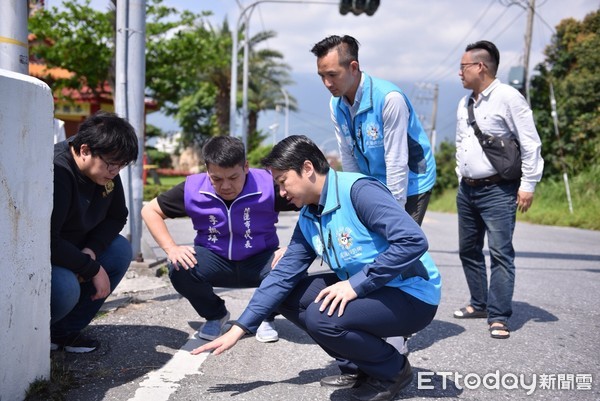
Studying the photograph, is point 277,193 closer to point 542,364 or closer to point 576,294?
point 542,364

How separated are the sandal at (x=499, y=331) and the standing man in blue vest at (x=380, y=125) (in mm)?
785

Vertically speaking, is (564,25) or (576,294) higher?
(564,25)

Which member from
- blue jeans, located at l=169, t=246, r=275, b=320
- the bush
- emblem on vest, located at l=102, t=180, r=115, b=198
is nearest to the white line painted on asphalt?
blue jeans, located at l=169, t=246, r=275, b=320

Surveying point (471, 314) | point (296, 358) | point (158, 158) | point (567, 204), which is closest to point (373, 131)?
point (296, 358)

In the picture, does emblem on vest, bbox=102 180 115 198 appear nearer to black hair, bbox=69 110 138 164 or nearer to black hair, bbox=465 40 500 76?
black hair, bbox=69 110 138 164

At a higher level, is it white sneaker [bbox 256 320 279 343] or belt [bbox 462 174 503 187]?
belt [bbox 462 174 503 187]

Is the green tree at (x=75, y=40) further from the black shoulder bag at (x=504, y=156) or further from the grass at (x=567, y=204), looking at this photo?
the black shoulder bag at (x=504, y=156)

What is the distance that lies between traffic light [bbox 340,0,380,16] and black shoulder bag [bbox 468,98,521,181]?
24.7 ft

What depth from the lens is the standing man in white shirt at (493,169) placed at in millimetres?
4230

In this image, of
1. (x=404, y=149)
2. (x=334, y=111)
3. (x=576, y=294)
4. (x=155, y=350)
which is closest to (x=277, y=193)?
(x=334, y=111)

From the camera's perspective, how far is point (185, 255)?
3781 millimetres

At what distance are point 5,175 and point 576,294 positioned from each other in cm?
504

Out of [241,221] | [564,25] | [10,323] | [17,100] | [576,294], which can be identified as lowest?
[576,294]

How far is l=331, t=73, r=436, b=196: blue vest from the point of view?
11.8 ft
